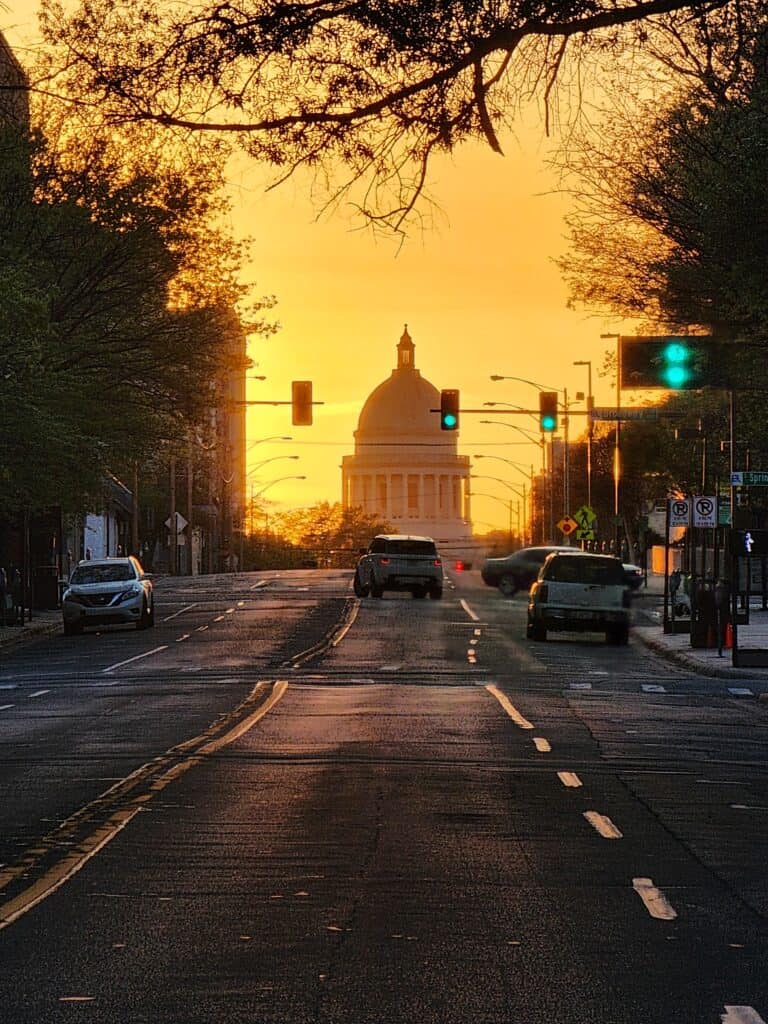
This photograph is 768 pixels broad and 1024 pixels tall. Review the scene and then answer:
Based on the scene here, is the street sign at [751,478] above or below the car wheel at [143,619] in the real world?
above

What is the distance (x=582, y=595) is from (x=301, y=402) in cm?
1507

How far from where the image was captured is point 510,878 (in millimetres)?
11016

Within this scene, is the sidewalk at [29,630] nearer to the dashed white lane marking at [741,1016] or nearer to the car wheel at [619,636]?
the car wheel at [619,636]

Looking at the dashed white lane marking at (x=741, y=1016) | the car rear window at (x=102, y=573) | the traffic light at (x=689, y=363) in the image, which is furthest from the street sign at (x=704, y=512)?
the dashed white lane marking at (x=741, y=1016)

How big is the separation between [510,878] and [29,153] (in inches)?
1459

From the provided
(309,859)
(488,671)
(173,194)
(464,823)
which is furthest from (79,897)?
(173,194)

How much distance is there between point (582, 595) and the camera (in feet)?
144

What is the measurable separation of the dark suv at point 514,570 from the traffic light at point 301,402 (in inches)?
612

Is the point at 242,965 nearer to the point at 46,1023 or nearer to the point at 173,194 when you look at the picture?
the point at 46,1023

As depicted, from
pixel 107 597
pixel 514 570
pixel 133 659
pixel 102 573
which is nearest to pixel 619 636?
pixel 133 659

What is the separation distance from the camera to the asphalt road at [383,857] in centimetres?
787

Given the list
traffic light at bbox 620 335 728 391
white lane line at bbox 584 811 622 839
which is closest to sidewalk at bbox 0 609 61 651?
traffic light at bbox 620 335 728 391

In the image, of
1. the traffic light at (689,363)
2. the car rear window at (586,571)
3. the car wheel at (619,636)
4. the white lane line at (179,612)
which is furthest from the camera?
the white lane line at (179,612)

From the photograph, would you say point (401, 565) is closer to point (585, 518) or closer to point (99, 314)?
point (99, 314)
